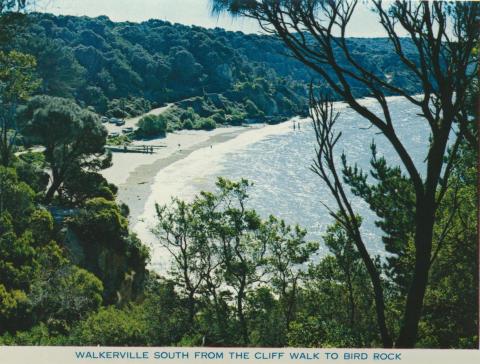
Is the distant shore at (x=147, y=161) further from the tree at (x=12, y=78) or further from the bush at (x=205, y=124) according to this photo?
the tree at (x=12, y=78)

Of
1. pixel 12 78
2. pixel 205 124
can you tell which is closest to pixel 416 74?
pixel 12 78

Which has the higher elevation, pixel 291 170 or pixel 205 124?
pixel 205 124

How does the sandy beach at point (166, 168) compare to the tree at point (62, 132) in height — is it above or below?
below

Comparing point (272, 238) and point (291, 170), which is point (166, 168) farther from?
point (272, 238)

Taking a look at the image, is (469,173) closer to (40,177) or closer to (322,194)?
(40,177)

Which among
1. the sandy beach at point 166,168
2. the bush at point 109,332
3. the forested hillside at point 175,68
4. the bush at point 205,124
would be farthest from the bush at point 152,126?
the bush at point 109,332

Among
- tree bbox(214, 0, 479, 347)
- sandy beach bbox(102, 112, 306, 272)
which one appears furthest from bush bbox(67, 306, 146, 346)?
sandy beach bbox(102, 112, 306, 272)

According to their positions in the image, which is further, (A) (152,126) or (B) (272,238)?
(A) (152,126)
